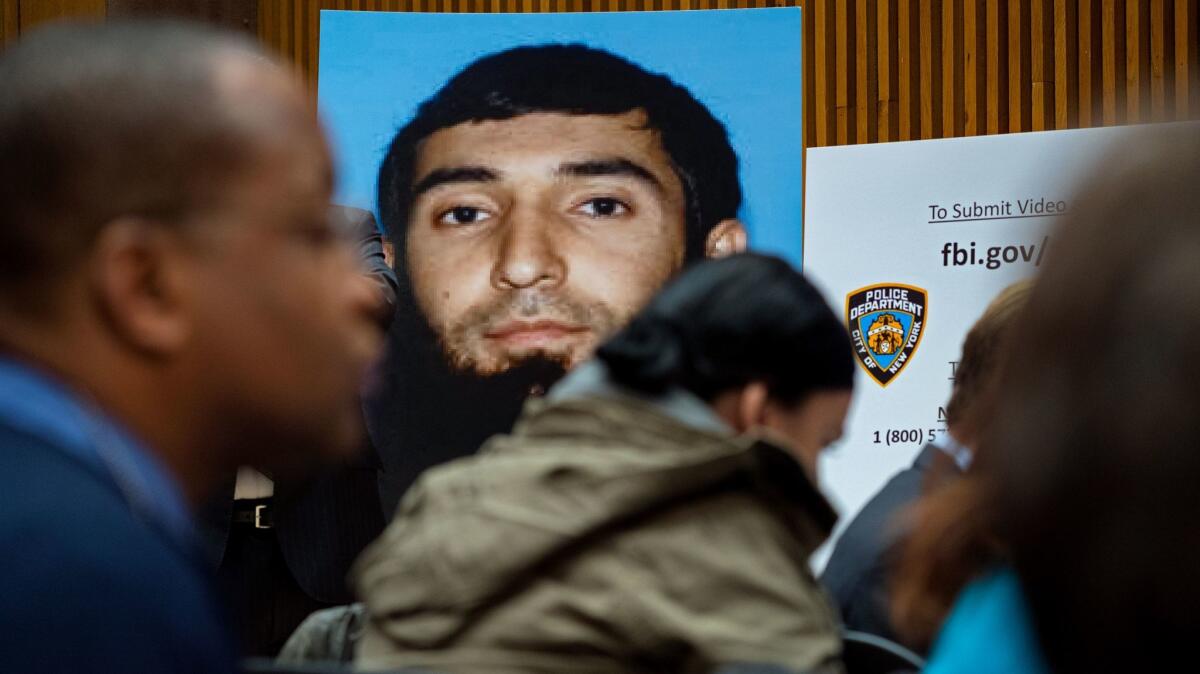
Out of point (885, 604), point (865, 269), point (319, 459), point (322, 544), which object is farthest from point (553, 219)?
point (319, 459)

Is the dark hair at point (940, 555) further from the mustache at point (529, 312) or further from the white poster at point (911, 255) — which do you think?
the mustache at point (529, 312)

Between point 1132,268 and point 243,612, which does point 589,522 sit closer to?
point 1132,268

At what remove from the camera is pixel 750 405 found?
1.67 meters

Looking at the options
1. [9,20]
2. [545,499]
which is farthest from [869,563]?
[9,20]

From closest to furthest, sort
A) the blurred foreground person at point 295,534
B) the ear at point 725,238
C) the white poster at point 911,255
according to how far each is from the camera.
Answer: the blurred foreground person at point 295,534, the white poster at point 911,255, the ear at point 725,238

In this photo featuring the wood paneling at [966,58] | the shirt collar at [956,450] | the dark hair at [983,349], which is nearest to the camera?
the shirt collar at [956,450]

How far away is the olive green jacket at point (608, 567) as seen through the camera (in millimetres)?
1341

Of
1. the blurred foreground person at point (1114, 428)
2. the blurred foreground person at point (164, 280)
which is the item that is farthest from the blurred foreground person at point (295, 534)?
the blurred foreground person at point (1114, 428)

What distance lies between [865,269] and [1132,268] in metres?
4.12

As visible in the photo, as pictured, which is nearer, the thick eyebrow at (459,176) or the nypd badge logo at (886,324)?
the nypd badge logo at (886,324)

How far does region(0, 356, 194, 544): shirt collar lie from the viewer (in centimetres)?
75

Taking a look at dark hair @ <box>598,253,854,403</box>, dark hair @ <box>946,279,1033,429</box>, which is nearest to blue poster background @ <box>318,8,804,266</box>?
dark hair @ <box>946,279,1033,429</box>

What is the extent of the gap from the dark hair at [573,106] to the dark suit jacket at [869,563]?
3.21 meters

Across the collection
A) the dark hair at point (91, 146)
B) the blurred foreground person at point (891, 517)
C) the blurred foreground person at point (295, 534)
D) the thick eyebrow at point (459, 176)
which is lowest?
the blurred foreground person at point (295, 534)
